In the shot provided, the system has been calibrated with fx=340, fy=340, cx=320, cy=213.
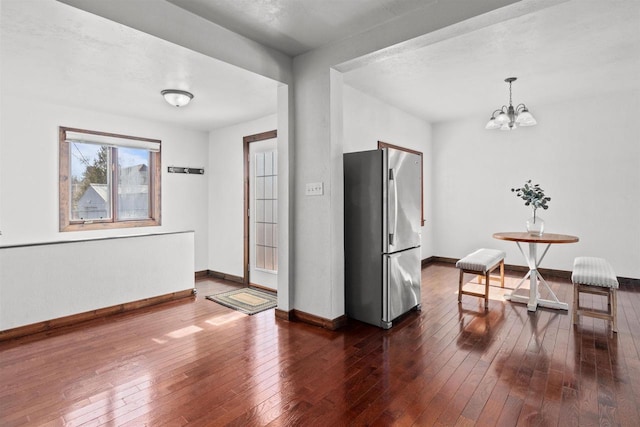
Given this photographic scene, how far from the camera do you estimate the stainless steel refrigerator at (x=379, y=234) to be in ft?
10.7

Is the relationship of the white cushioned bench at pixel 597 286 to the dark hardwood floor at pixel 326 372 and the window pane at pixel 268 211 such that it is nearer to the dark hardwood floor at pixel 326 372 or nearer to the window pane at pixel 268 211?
the dark hardwood floor at pixel 326 372

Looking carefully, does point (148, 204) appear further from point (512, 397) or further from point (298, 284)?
point (512, 397)

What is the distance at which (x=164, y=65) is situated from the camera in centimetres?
304

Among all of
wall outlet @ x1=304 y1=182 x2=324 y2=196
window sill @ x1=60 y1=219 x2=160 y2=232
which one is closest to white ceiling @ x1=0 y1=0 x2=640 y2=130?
wall outlet @ x1=304 y1=182 x2=324 y2=196

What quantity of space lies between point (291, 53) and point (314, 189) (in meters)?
1.40

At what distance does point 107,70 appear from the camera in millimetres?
3180

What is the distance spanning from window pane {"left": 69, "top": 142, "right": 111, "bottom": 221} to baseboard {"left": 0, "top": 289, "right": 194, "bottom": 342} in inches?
59.5

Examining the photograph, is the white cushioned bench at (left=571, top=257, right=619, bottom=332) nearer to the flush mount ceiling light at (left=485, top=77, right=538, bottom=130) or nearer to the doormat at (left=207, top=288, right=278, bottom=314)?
the flush mount ceiling light at (left=485, top=77, right=538, bottom=130)

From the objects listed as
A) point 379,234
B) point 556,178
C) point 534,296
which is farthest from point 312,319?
point 556,178

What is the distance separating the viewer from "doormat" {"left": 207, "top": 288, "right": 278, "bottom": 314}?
156 inches

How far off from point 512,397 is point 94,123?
5.38 m

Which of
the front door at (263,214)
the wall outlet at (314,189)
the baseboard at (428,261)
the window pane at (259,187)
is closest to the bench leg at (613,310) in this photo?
the wall outlet at (314,189)

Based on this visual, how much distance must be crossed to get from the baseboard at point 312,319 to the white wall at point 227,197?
1.88 m

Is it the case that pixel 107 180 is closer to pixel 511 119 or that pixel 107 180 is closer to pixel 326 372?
pixel 326 372
